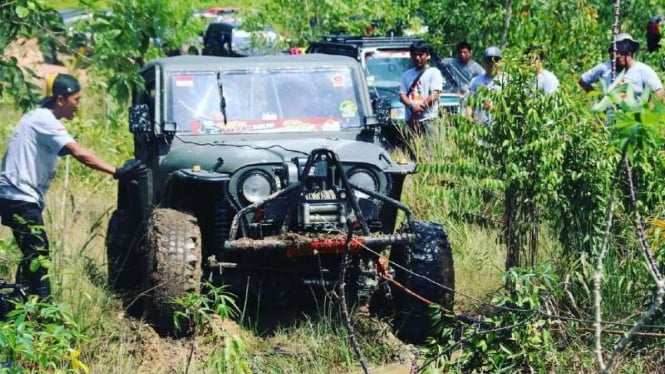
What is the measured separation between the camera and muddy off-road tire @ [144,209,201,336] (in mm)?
7191

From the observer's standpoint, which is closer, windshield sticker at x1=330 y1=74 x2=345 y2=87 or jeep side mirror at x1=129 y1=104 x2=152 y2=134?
jeep side mirror at x1=129 y1=104 x2=152 y2=134

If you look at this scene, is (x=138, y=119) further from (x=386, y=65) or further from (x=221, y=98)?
(x=386, y=65)

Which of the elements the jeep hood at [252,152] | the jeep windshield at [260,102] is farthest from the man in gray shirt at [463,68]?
the jeep hood at [252,152]

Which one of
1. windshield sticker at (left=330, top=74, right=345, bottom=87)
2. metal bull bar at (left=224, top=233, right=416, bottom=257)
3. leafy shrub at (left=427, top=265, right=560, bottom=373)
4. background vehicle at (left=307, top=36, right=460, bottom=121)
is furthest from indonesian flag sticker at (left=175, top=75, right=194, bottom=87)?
background vehicle at (left=307, top=36, right=460, bottom=121)

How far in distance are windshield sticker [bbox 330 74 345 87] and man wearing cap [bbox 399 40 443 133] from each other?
2.44 m

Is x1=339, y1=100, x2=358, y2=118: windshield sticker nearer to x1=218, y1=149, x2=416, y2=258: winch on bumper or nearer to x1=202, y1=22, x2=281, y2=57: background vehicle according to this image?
x1=218, y1=149, x2=416, y2=258: winch on bumper

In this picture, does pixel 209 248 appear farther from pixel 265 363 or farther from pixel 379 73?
pixel 379 73

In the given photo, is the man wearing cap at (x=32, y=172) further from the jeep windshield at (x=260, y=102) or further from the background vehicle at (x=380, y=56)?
the background vehicle at (x=380, y=56)

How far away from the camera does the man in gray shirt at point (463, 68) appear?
13547 mm

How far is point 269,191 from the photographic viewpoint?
24.2 ft

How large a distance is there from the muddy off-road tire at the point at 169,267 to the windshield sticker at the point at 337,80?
1664 millimetres

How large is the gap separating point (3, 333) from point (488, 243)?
13.4 ft

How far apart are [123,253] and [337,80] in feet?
6.32

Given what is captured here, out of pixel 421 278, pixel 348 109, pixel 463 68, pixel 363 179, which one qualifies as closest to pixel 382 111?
pixel 348 109
